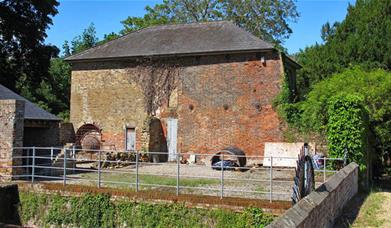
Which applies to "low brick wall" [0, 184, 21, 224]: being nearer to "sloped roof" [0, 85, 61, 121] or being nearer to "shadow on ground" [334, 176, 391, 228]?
"sloped roof" [0, 85, 61, 121]

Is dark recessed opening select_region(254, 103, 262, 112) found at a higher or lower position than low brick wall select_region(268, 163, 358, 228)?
higher

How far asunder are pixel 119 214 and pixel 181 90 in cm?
1352

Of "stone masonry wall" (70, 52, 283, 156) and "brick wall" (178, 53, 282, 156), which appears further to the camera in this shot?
"stone masonry wall" (70, 52, 283, 156)

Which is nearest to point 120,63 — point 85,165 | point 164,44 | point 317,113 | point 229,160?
point 164,44

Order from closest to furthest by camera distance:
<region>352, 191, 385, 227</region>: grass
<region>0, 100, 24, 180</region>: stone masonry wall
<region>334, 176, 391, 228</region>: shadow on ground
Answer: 1. <region>352, 191, 385, 227</region>: grass
2. <region>334, 176, 391, 228</region>: shadow on ground
3. <region>0, 100, 24, 180</region>: stone masonry wall

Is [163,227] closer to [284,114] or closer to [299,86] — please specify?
[284,114]

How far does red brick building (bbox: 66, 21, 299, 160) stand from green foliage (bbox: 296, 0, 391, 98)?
3.55 meters

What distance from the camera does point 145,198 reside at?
11.2 m

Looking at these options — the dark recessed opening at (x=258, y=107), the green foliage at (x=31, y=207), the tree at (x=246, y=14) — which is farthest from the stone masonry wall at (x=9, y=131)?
the tree at (x=246, y=14)

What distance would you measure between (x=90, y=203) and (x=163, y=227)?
2.35m

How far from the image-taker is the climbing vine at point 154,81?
→ 2473cm

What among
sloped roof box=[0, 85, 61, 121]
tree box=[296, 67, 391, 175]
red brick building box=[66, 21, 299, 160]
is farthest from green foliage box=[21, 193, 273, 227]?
red brick building box=[66, 21, 299, 160]

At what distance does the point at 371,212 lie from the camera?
10672 mm

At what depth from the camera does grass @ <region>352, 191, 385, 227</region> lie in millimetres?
9414
